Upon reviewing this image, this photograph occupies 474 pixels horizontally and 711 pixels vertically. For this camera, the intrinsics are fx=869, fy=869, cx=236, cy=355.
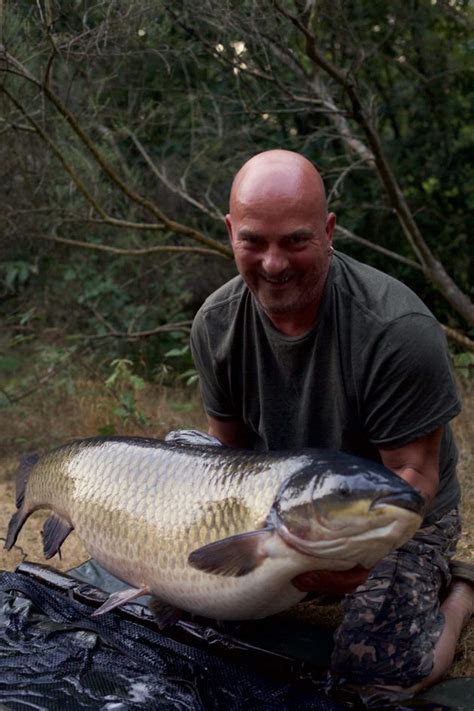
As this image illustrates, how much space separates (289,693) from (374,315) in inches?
35.9

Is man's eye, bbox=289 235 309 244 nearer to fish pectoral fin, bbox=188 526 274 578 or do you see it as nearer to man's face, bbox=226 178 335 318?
man's face, bbox=226 178 335 318

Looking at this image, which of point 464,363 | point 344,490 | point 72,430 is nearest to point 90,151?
point 72,430

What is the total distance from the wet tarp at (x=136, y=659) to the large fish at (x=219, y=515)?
0.16 m

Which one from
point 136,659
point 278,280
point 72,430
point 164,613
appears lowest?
point 72,430

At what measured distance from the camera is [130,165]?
630 cm

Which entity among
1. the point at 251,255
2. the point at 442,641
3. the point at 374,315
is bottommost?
the point at 442,641

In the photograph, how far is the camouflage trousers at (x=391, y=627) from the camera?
2.06 m

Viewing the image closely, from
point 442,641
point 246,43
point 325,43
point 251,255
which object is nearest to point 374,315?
point 251,255

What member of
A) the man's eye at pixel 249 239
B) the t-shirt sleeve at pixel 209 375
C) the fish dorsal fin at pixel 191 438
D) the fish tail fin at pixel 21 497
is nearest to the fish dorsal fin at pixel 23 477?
the fish tail fin at pixel 21 497

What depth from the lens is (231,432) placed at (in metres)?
2.61

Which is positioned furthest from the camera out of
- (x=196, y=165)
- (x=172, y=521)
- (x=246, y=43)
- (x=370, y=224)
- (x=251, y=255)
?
(x=370, y=224)

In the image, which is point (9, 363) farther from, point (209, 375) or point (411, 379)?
point (411, 379)

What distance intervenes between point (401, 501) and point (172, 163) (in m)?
4.93

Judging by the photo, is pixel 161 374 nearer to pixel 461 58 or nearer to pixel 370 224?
pixel 370 224
